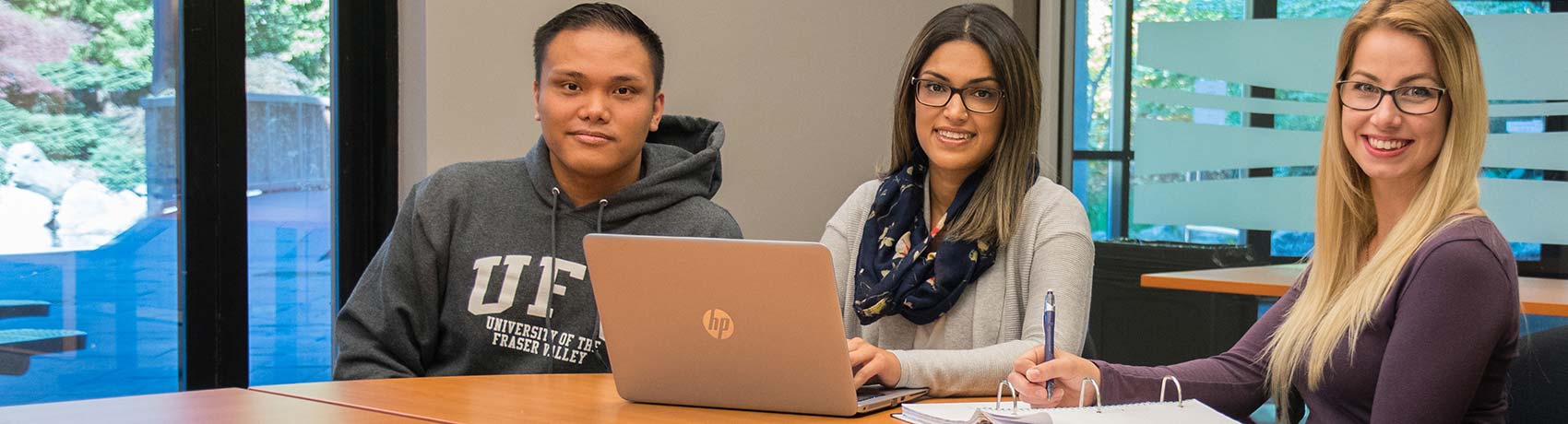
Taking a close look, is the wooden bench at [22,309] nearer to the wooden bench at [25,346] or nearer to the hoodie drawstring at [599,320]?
the wooden bench at [25,346]

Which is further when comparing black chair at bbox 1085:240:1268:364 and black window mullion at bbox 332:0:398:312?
black chair at bbox 1085:240:1268:364

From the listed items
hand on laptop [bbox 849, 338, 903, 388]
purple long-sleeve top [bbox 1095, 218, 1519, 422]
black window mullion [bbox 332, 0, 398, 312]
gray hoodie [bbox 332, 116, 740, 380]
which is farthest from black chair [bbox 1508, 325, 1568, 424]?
black window mullion [bbox 332, 0, 398, 312]

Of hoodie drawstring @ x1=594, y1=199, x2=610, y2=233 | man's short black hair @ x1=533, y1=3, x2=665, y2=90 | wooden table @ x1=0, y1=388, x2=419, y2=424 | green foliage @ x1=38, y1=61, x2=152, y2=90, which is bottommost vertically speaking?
wooden table @ x1=0, y1=388, x2=419, y2=424

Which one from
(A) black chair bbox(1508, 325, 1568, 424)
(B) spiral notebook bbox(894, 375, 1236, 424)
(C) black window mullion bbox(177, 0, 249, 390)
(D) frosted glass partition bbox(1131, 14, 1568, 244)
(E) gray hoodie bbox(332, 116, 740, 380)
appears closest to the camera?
(B) spiral notebook bbox(894, 375, 1236, 424)

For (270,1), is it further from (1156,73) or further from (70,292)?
(1156,73)

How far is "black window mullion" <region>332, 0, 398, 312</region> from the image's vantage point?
3.13 meters

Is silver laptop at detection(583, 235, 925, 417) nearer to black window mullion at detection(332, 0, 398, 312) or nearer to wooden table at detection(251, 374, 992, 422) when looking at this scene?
wooden table at detection(251, 374, 992, 422)

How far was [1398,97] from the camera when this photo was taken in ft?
5.13

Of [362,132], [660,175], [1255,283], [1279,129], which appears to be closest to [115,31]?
[362,132]

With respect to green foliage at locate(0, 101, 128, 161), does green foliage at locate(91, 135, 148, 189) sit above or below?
below

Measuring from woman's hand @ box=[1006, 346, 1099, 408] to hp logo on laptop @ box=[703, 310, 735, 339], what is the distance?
34 cm

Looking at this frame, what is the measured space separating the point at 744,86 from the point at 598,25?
6.52 feet

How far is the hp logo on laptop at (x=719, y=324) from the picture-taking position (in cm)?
140

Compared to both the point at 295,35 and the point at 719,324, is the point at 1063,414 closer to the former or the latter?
the point at 719,324
